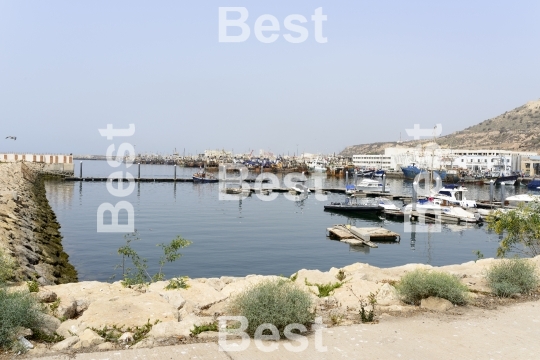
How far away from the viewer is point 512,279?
8805mm

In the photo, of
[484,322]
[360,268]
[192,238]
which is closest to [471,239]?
[192,238]

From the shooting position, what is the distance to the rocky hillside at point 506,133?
142 m

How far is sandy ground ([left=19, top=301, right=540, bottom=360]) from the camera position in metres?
5.54

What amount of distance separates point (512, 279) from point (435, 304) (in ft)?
6.90

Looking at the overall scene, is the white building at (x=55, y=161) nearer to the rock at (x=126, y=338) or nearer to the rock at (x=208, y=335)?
the rock at (x=126, y=338)

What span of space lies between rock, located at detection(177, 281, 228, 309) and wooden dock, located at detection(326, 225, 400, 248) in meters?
20.2

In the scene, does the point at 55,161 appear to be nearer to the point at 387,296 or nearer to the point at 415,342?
the point at 387,296

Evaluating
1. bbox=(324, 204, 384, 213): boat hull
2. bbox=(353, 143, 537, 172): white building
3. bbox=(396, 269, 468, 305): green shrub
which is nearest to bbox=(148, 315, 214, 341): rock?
bbox=(396, 269, 468, 305): green shrub

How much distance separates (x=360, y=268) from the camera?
11484 mm

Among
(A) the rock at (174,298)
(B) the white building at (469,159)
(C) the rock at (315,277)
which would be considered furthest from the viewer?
(B) the white building at (469,159)

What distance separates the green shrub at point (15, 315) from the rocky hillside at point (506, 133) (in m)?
149

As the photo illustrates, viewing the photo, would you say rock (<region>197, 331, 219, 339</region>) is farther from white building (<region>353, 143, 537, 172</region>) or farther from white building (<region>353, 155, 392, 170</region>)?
white building (<region>353, 155, 392, 170</region>)

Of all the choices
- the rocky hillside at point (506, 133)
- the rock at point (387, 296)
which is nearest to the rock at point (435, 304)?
the rock at point (387, 296)

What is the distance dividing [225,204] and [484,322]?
4443 cm
